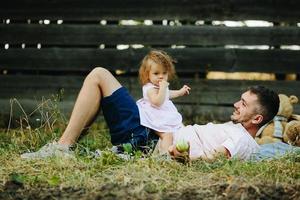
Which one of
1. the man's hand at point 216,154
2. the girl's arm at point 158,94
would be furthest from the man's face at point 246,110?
the girl's arm at point 158,94

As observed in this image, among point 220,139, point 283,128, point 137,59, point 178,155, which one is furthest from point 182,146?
point 137,59

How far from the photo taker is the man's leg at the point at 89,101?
15.0 ft

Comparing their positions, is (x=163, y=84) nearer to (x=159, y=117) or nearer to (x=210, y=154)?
(x=159, y=117)

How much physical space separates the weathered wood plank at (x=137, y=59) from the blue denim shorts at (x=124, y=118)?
227cm

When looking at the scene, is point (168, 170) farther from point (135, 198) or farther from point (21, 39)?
point (21, 39)

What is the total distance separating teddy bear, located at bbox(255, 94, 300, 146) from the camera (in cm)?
A: 521

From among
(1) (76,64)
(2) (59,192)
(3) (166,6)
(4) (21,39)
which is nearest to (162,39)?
(3) (166,6)

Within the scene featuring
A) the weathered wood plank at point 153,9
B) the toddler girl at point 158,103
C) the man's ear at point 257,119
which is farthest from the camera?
the weathered wood plank at point 153,9

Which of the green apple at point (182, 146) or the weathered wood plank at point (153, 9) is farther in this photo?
the weathered wood plank at point (153, 9)

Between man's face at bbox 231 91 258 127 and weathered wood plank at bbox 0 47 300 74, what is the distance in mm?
2329

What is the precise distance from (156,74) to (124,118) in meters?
0.47

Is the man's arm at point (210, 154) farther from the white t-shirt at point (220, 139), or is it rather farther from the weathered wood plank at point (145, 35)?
the weathered wood plank at point (145, 35)

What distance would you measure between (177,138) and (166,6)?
260cm

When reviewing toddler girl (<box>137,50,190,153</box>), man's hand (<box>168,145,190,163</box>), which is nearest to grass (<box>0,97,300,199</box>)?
man's hand (<box>168,145,190,163</box>)
